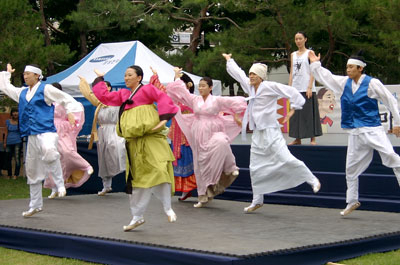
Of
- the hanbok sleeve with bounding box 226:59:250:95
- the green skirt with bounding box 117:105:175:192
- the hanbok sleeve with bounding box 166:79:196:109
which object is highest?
the hanbok sleeve with bounding box 226:59:250:95

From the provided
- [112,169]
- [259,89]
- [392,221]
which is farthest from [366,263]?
[112,169]

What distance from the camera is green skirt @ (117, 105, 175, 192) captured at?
21.0 ft

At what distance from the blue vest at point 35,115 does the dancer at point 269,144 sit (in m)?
2.24

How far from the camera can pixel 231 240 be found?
583 centimetres

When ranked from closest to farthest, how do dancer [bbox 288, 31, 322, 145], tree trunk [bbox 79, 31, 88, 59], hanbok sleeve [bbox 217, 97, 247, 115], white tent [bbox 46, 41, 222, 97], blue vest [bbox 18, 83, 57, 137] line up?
blue vest [bbox 18, 83, 57, 137] → hanbok sleeve [bbox 217, 97, 247, 115] → dancer [bbox 288, 31, 322, 145] → white tent [bbox 46, 41, 222, 97] → tree trunk [bbox 79, 31, 88, 59]

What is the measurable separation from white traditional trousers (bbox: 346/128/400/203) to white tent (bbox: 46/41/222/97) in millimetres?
6493

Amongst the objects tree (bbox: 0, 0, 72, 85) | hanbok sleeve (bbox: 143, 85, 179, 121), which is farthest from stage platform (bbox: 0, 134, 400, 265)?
tree (bbox: 0, 0, 72, 85)

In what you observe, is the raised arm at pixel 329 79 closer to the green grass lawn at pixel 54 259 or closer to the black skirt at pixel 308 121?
the black skirt at pixel 308 121

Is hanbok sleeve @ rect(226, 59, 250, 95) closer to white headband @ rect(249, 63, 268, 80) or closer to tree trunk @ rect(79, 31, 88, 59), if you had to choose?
white headband @ rect(249, 63, 268, 80)

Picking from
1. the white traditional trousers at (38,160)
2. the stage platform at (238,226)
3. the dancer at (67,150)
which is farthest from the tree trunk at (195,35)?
the white traditional trousers at (38,160)

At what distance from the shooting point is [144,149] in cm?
652

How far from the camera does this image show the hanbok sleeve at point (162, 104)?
6461 millimetres

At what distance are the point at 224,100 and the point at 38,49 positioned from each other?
5971 millimetres

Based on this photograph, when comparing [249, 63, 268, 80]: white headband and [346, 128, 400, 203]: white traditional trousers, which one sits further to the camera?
[249, 63, 268, 80]: white headband
